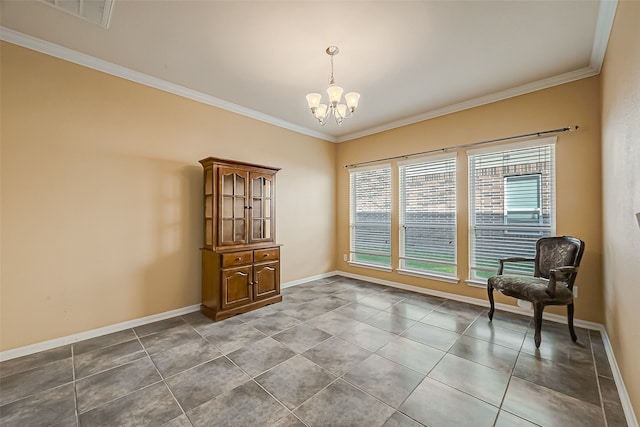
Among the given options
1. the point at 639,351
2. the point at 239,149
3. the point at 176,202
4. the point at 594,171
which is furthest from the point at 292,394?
the point at 594,171

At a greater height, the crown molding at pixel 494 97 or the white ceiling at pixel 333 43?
the white ceiling at pixel 333 43

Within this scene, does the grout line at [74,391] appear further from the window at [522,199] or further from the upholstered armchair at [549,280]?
the window at [522,199]

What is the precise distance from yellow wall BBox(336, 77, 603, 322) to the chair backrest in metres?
0.30

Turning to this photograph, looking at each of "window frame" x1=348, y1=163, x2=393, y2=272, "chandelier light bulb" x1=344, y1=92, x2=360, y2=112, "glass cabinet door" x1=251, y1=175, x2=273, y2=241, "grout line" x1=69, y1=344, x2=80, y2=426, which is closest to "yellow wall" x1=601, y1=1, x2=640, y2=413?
"chandelier light bulb" x1=344, y1=92, x2=360, y2=112

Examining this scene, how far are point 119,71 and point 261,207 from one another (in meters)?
2.27

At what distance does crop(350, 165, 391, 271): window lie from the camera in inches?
193

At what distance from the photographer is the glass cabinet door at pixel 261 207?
3.81 metres

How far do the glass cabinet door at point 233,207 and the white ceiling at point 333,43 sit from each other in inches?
45.9

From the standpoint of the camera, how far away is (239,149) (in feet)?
13.4

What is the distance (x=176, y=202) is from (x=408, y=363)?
3.22m

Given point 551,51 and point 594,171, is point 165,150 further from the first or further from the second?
point 594,171

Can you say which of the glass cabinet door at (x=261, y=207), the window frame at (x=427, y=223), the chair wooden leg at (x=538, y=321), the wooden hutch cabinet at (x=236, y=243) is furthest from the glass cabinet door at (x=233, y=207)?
the chair wooden leg at (x=538, y=321)

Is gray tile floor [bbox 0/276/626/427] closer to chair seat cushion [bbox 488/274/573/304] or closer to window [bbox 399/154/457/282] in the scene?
chair seat cushion [bbox 488/274/573/304]

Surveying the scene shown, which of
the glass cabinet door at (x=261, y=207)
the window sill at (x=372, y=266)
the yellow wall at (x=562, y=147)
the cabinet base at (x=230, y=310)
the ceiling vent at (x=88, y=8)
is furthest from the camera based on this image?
the window sill at (x=372, y=266)
